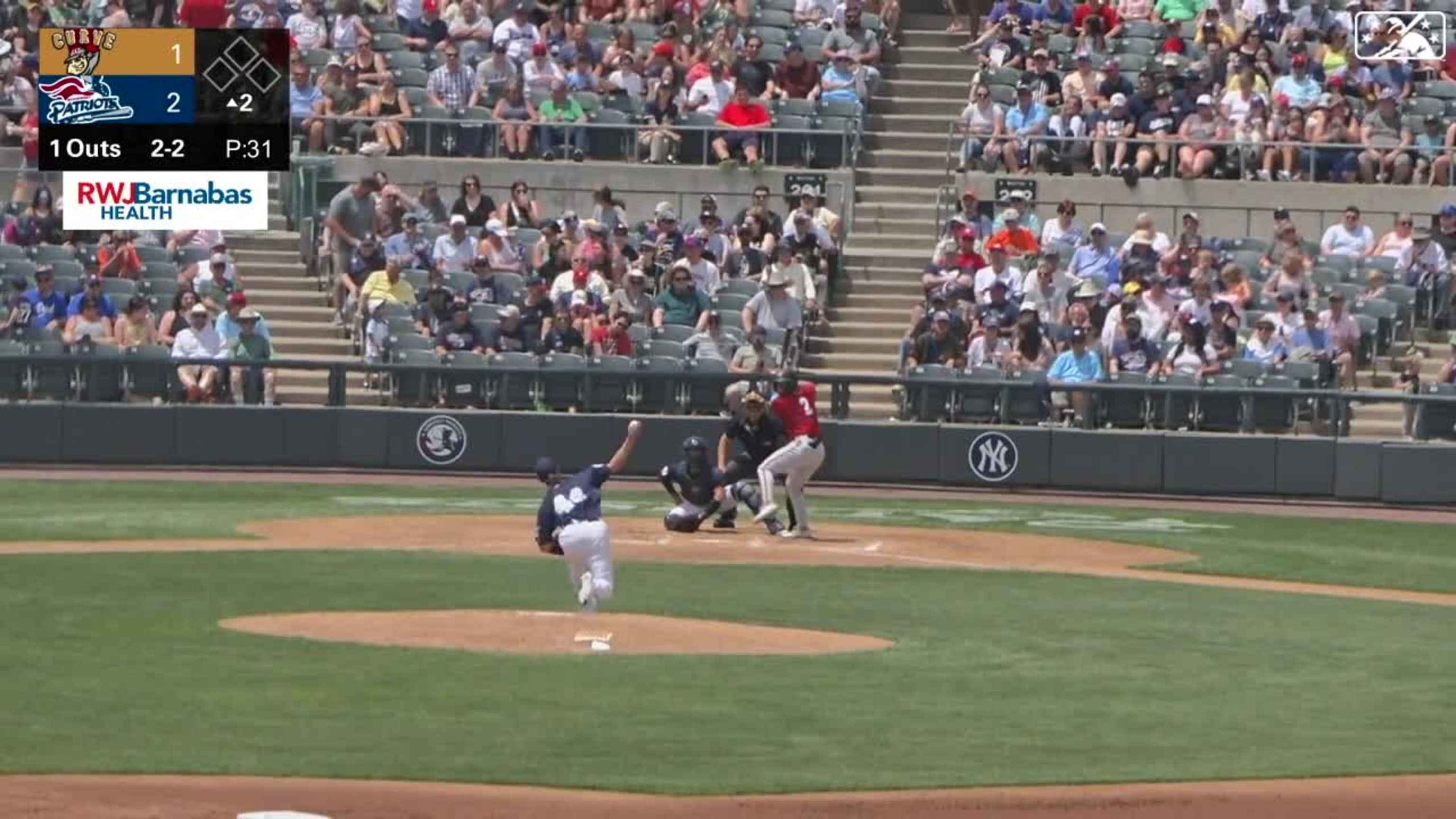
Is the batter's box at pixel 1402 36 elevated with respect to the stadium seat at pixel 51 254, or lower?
elevated

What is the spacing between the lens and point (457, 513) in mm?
26078

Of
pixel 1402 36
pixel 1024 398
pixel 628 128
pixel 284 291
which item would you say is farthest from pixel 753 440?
pixel 1402 36

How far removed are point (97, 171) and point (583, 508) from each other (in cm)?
1735

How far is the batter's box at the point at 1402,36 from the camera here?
32.5m

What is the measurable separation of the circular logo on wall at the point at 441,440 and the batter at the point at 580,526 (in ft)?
39.7

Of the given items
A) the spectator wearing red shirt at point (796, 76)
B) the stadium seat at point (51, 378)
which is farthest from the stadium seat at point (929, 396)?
the stadium seat at point (51, 378)

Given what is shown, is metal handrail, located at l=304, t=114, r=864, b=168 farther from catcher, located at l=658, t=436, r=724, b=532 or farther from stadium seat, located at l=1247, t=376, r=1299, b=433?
catcher, located at l=658, t=436, r=724, b=532

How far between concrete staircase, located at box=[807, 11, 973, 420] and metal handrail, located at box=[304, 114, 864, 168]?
66 cm

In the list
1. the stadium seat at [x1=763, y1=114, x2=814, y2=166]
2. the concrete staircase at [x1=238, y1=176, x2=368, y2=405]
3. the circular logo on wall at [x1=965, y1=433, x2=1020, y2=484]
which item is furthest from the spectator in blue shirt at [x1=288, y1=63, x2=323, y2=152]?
the circular logo on wall at [x1=965, y1=433, x2=1020, y2=484]

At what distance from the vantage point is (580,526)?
17219 mm

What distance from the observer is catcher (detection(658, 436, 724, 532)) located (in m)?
24.2

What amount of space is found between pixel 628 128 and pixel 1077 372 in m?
7.41

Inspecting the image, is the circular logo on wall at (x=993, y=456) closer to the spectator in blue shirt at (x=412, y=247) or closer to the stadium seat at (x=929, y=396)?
the stadium seat at (x=929, y=396)

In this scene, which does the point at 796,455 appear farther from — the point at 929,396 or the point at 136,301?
the point at 136,301
